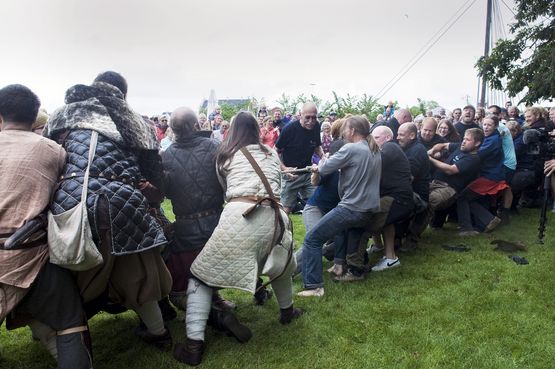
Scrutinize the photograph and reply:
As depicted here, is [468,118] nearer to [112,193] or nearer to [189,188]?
[189,188]

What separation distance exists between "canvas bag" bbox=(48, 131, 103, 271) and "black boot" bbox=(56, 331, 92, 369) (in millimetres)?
477

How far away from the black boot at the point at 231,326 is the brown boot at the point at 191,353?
309 millimetres

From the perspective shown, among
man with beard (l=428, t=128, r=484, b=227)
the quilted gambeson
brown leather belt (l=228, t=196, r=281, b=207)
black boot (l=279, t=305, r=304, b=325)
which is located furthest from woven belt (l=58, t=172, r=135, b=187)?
man with beard (l=428, t=128, r=484, b=227)

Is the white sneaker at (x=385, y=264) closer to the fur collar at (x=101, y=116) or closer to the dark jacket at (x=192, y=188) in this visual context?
the dark jacket at (x=192, y=188)

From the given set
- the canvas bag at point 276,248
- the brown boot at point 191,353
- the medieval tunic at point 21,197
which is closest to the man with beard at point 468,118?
the canvas bag at point 276,248

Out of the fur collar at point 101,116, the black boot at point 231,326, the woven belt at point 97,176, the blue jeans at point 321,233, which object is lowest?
the black boot at point 231,326

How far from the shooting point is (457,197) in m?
7.13

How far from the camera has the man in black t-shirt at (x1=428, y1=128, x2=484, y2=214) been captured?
6.72 m

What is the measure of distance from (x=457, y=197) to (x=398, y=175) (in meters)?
2.02

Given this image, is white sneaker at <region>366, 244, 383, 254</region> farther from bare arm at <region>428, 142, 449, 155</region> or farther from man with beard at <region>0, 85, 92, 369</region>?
man with beard at <region>0, 85, 92, 369</region>

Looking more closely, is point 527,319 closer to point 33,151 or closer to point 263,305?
point 263,305

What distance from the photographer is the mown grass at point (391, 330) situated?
3551mm

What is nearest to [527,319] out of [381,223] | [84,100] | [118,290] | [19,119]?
[381,223]

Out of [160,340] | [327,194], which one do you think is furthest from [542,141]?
[160,340]
